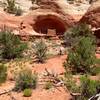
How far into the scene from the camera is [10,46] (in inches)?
797

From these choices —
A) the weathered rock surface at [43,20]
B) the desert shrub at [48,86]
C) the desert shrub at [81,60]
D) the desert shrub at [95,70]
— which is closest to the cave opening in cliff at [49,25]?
the weathered rock surface at [43,20]

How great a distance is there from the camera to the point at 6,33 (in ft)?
70.0

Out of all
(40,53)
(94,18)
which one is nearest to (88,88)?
(40,53)

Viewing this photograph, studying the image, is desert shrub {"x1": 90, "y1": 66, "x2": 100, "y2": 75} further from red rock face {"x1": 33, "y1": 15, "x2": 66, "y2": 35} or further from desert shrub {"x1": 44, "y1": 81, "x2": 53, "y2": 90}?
red rock face {"x1": 33, "y1": 15, "x2": 66, "y2": 35}

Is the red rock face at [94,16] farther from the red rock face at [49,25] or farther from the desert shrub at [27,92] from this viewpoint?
the desert shrub at [27,92]

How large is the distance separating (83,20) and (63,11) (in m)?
2.61

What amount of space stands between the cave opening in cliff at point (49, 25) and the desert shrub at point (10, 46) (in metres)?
5.80

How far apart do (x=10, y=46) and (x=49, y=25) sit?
7.46 meters

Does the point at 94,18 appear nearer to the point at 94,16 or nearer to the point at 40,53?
the point at 94,16

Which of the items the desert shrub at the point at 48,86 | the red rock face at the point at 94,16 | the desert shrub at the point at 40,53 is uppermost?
the red rock face at the point at 94,16

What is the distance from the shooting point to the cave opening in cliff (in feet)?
86.7

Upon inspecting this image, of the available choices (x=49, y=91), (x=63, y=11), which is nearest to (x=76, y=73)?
(x=49, y=91)

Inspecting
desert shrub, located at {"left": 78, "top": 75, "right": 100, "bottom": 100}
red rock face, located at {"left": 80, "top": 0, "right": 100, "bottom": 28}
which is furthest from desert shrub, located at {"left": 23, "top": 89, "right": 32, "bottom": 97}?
red rock face, located at {"left": 80, "top": 0, "right": 100, "bottom": 28}

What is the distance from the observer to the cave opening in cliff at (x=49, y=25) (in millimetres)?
26438
